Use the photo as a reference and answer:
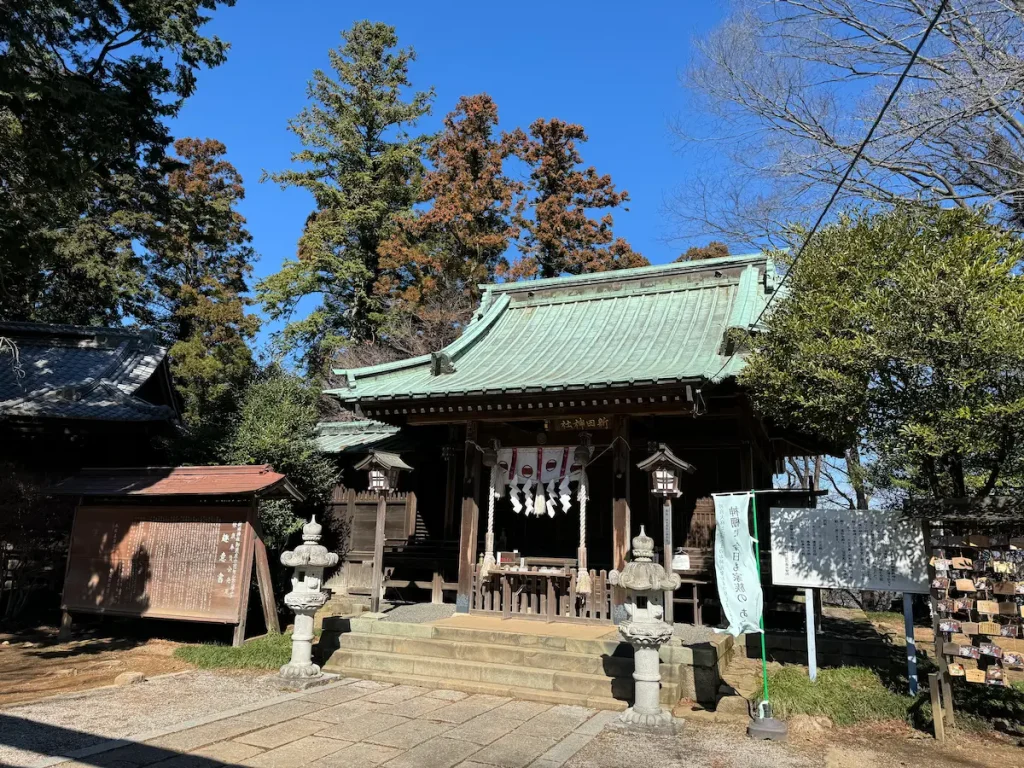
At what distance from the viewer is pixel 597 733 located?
6.16m

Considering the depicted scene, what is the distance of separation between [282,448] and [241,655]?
4406mm

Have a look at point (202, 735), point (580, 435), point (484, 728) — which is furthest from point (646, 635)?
point (580, 435)

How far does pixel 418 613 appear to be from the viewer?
10.5 meters

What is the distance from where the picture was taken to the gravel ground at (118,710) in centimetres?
547

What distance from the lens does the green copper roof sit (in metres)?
10.0

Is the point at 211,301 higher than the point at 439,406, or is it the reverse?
the point at 211,301

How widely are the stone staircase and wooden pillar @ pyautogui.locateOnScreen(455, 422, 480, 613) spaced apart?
54.3 inches

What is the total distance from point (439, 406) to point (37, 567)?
7474 millimetres

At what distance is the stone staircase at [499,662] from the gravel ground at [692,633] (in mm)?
824

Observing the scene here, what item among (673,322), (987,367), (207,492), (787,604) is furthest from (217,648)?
(987,367)

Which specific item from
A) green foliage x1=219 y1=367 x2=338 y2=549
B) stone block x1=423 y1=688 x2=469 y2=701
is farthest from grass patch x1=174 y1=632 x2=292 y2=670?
green foliage x1=219 y1=367 x2=338 y2=549

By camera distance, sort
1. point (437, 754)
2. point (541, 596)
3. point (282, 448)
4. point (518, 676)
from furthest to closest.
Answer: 1. point (282, 448)
2. point (541, 596)
3. point (518, 676)
4. point (437, 754)

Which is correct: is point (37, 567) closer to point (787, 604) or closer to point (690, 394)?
point (690, 394)

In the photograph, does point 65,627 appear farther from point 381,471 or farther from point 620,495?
point 620,495
